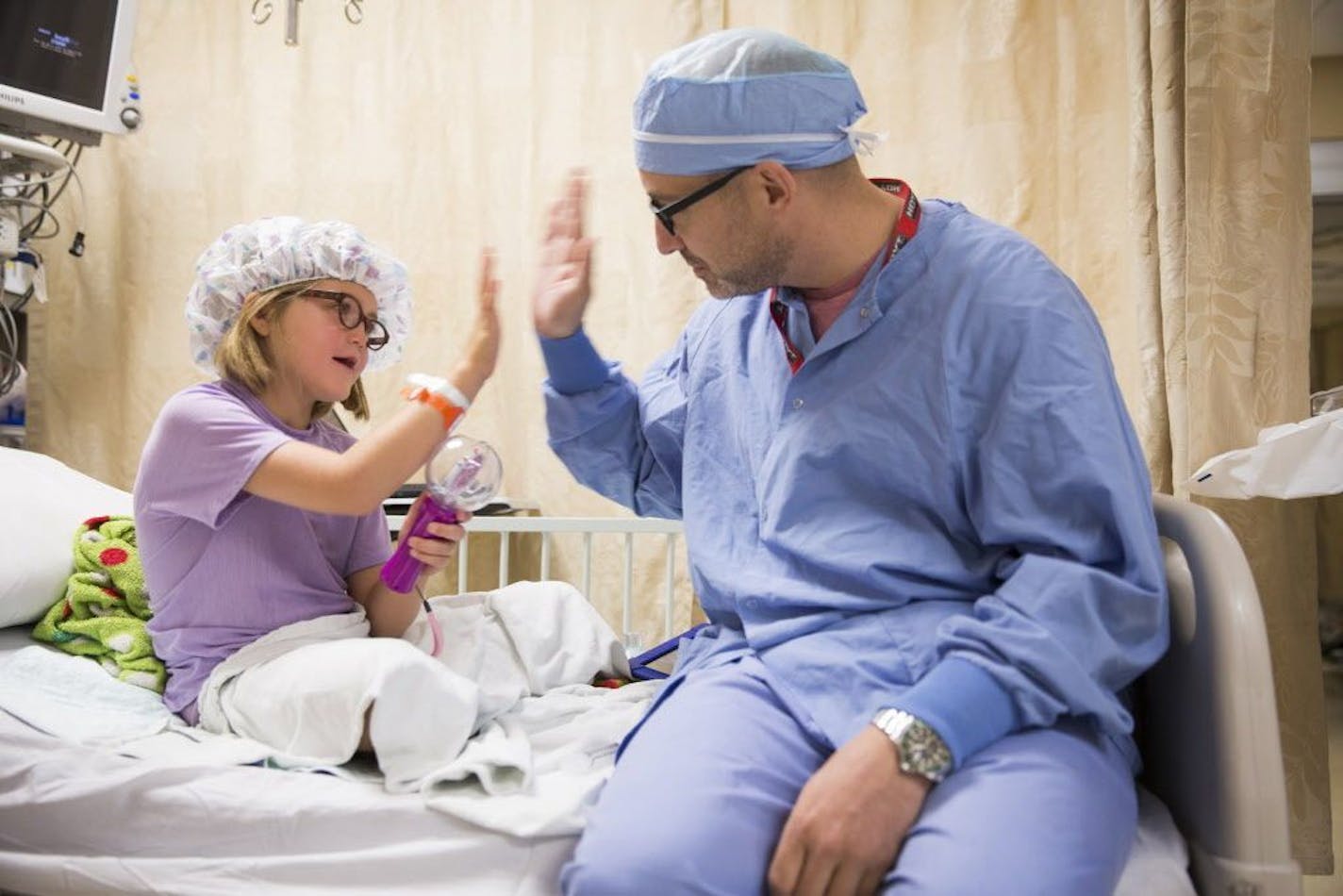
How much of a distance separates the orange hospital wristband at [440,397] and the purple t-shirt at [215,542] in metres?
0.18

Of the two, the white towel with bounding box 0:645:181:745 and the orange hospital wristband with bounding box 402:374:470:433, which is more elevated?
the orange hospital wristband with bounding box 402:374:470:433

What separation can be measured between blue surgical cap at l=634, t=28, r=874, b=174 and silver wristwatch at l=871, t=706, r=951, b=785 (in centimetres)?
62

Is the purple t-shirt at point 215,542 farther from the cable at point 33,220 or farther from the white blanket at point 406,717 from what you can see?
the cable at point 33,220

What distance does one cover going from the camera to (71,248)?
2.73 meters

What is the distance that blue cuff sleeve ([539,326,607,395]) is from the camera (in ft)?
4.46

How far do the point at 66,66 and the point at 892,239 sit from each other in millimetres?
2241

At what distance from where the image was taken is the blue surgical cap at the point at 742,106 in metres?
1.15

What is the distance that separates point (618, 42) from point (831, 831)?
2.16 m

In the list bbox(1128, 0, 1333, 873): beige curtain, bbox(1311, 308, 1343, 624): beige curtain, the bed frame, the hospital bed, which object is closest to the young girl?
the hospital bed

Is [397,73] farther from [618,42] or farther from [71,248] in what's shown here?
[71,248]

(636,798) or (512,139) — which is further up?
(512,139)

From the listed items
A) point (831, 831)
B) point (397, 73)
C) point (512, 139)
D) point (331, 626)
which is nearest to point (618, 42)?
point (512, 139)

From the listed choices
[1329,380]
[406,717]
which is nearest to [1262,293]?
[406,717]

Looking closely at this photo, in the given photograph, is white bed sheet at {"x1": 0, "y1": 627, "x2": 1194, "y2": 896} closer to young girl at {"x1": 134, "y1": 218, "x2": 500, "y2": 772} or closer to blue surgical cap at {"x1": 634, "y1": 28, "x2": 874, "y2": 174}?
young girl at {"x1": 134, "y1": 218, "x2": 500, "y2": 772}
